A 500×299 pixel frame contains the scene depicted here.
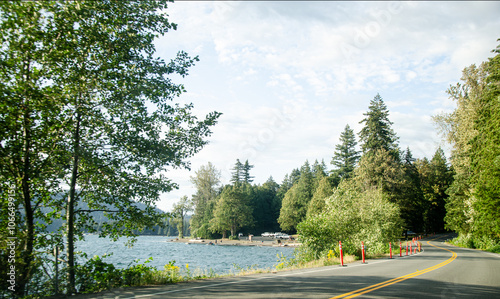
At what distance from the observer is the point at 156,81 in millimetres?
10562

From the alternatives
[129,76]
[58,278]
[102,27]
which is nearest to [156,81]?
[129,76]

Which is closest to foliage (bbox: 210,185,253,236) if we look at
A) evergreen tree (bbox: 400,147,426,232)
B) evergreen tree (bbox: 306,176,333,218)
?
evergreen tree (bbox: 306,176,333,218)

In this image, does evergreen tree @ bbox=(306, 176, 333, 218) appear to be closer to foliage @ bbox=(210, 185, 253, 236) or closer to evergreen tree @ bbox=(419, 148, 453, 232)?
foliage @ bbox=(210, 185, 253, 236)

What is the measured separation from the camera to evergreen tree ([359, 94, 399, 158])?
167 feet

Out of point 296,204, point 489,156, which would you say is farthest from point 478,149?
point 296,204

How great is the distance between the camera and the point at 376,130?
5128 cm

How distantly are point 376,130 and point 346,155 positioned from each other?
15.9m

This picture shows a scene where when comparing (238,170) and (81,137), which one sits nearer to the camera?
(81,137)

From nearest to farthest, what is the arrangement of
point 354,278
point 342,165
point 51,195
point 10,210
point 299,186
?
1. point 10,210
2. point 51,195
3. point 354,278
4. point 342,165
5. point 299,186

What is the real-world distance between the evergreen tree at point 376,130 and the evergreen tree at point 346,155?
505 inches

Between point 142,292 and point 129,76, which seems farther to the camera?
point 129,76

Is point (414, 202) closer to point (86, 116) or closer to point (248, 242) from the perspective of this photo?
point (248, 242)

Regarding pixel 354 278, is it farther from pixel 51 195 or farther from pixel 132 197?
pixel 51 195

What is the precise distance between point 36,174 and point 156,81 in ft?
14.6
